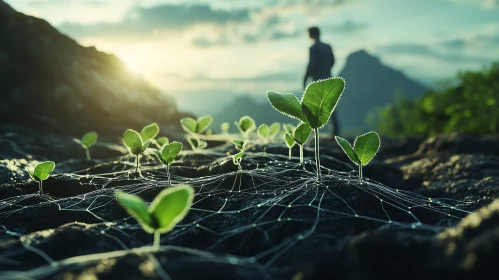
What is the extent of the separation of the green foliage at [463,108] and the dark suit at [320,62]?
805 cm

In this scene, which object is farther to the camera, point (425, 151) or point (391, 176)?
point (425, 151)

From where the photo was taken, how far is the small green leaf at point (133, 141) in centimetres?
292

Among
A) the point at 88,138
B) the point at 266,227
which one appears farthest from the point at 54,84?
the point at 266,227

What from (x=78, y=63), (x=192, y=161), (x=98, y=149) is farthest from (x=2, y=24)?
(x=192, y=161)

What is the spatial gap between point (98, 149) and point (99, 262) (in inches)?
179

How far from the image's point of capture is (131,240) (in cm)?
162

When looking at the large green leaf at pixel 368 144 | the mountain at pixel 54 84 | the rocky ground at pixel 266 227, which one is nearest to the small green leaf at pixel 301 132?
the rocky ground at pixel 266 227

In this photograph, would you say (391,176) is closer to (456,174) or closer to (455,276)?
(456,174)

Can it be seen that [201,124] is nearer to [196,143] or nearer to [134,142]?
[196,143]

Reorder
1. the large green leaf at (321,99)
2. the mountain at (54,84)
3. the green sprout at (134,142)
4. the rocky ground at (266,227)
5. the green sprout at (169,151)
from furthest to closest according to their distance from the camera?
the mountain at (54,84) → the green sprout at (134,142) → the green sprout at (169,151) → the large green leaf at (321,99) → the rocky ground at (266,227)

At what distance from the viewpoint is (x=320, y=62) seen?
816 centimetres

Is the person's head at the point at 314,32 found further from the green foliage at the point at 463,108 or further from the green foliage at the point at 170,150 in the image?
the green foliage at the point at 463,108

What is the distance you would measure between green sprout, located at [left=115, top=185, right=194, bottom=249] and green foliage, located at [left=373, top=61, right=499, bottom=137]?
15.0 m

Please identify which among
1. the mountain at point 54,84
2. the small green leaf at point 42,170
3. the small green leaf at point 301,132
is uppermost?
the mountain at point 54,84
